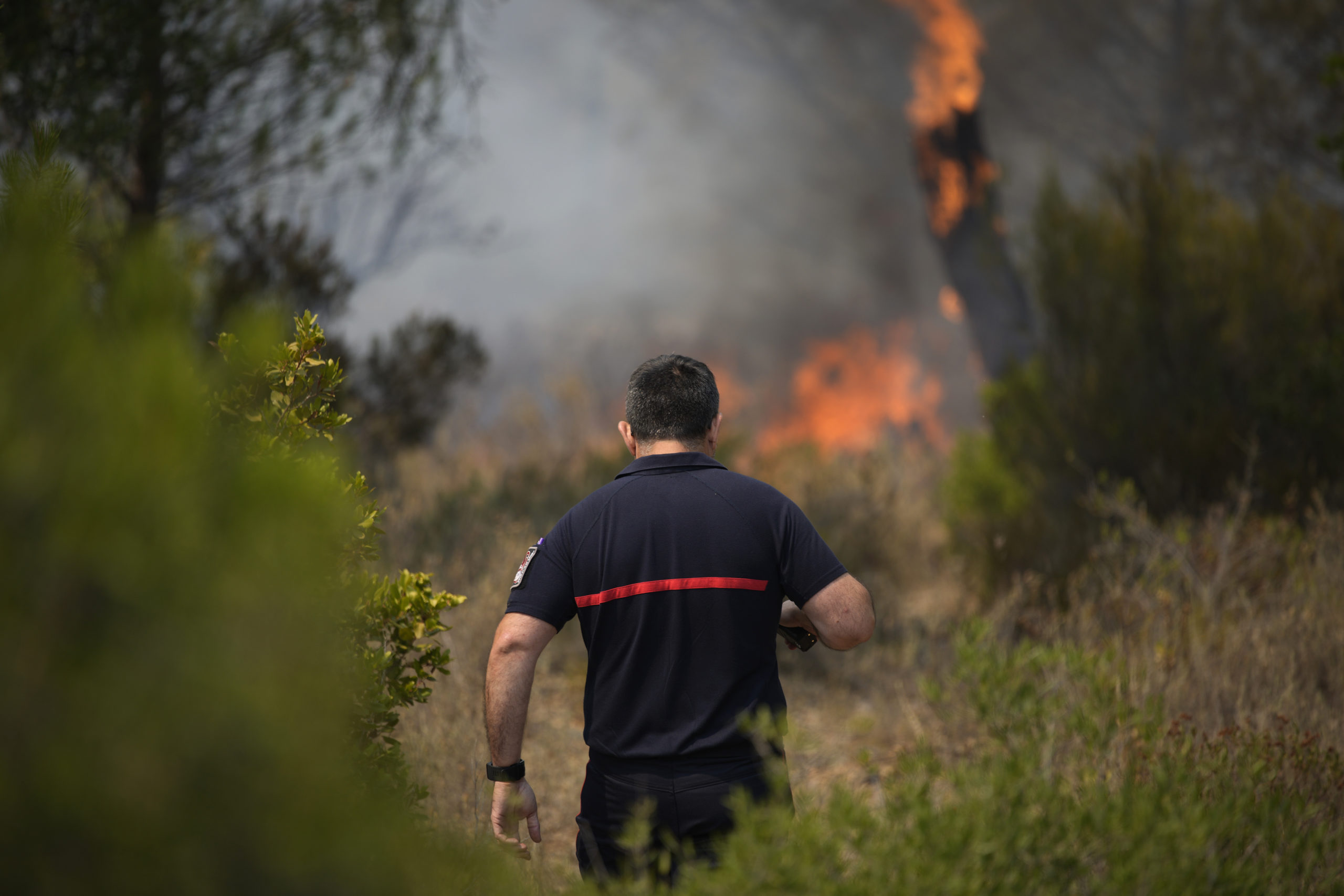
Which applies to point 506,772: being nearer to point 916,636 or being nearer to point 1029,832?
point 1029,832

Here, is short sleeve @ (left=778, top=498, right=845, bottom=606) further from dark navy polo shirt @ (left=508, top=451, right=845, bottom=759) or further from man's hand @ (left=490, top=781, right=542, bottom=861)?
man's hand @ (left=490, top=781, right=542, bottom=861)

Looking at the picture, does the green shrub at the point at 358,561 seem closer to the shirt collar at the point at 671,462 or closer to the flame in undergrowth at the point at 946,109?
the shirt collar at the point at 671,462

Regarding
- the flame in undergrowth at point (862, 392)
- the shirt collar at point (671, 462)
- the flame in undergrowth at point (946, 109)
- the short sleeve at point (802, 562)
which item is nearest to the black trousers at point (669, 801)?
the short sleeve at point (802, 562)

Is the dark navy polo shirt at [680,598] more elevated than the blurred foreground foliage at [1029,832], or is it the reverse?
the dark navy polo shirt at [680,598]

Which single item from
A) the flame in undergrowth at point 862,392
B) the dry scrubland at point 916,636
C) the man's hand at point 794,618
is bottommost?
the dry scrubland at point 916,636

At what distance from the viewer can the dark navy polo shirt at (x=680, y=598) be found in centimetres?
207

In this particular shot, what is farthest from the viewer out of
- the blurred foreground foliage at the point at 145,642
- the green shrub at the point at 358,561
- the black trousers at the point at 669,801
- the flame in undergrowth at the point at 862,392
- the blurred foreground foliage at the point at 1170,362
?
the flame in undergrowth at the point at 862,392

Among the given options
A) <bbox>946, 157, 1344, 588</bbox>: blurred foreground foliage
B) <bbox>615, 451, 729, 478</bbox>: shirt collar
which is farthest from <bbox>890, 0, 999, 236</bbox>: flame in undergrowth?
<bbox>615, 451, 729, 478</bbox>: shirt collar

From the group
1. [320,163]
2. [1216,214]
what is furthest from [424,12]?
[1216,214]

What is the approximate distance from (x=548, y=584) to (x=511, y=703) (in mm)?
301

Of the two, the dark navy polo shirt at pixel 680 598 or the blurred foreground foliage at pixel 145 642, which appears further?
the dark navy polo shirt at pixel 680 598

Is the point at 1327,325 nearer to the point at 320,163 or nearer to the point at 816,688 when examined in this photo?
the point at 816,688

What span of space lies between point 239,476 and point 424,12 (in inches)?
295

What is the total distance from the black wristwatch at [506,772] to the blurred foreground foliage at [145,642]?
3.50 feet
